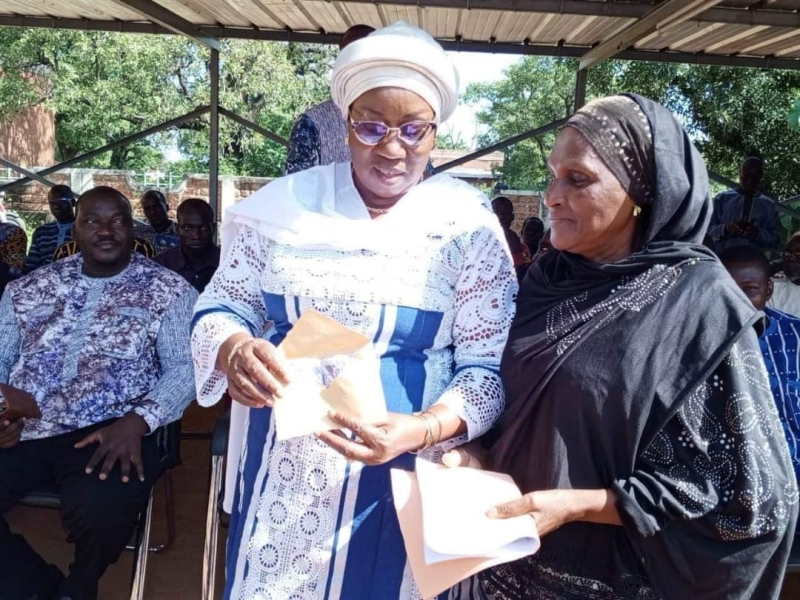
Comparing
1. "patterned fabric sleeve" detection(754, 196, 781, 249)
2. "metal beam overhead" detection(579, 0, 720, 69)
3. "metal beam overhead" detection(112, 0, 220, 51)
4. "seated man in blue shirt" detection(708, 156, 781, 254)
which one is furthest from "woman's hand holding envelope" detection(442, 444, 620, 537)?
"patterned fabric sleeve" detection(754, 196, 781, 249)

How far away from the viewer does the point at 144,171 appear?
27547mm

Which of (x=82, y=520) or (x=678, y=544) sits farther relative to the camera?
(x=82, y=520)

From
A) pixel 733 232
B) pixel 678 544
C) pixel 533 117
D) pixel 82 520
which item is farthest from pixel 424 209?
pixel 533 117

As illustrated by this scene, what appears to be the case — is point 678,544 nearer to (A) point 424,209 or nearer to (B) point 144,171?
(A) point 424,209

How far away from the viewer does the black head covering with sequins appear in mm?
1516

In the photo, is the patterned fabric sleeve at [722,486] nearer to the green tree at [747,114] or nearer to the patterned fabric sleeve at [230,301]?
the patterned fabric sleeve at [230,301]

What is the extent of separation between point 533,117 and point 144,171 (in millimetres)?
16305

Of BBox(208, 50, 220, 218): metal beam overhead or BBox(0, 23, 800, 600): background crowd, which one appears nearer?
BBox(0, 23, 800, 600): background crowd

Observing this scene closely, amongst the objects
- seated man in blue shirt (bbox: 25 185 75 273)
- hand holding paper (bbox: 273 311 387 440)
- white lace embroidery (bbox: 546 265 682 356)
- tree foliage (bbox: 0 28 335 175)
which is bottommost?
hand holding paper (bbox: 273 311 387 440)

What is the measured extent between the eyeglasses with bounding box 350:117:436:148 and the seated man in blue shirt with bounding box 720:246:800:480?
6.14 feet

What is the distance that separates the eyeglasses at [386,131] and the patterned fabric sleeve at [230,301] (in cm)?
36

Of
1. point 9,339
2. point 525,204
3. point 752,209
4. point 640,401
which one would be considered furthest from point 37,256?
point 525,204

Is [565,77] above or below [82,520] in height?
above

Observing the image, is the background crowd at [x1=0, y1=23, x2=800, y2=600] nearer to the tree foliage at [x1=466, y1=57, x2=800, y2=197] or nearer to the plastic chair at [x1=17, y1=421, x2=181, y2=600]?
the plastic chair at [x1=17, y1=421, x2=181, y2=600]
